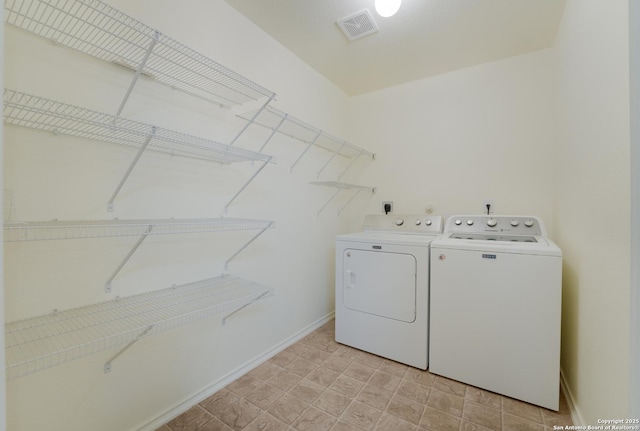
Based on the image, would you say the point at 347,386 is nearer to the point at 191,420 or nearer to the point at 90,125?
the point at 191,420

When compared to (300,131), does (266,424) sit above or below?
below

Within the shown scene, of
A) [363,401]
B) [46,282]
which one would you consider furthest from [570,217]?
[46,282]

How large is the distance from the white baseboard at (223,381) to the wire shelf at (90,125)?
1.44 meters

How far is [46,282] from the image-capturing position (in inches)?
45.4

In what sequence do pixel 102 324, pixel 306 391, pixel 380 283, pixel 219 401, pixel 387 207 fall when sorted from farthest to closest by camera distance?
pixel 387 207 < pixel 380 283 < pixel 306 391 < pixel 219 401 < pixel 102 324

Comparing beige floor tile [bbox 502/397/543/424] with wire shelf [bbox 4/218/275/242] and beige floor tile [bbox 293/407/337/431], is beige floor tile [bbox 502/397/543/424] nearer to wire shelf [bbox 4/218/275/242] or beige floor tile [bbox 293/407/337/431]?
beige floor tile [bbox 293/407/337/431]

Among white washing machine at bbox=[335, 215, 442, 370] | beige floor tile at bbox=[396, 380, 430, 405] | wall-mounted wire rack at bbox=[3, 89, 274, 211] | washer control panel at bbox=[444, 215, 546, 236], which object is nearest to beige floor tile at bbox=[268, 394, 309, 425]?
beige floor tile at bbox=[396, 380, 430, 405]

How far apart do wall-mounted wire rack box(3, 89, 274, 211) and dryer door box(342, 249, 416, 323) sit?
47.4 inches

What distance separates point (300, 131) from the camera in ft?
7.77

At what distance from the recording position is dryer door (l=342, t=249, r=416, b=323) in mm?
2107

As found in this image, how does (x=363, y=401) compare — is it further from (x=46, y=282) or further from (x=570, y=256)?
(x=46, y=282)

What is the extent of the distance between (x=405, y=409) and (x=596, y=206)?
1.49 m

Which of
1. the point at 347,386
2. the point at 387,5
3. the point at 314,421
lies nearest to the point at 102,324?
the point at 314,421

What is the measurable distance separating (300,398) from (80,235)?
1512mm
